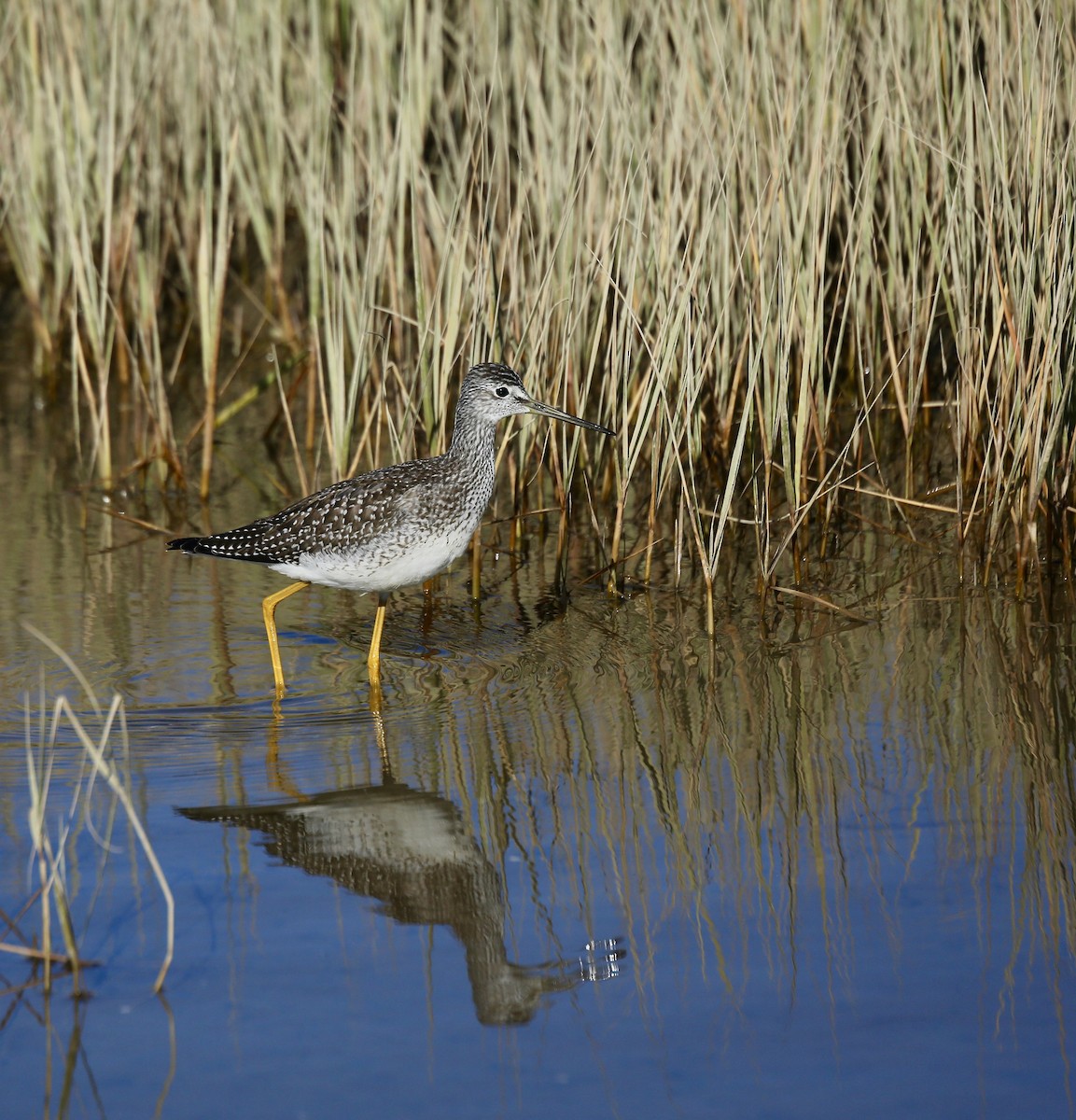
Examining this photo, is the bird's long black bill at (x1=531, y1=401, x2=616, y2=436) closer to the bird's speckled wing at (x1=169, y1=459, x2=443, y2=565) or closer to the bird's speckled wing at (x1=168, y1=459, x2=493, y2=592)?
the bird's speckled wing at (x1=168, y1=459, x2=493, y2=592)

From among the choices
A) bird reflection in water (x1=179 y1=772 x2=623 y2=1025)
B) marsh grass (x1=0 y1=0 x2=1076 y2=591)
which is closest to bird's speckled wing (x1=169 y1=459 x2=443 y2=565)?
marsh grass (x1=0 y1=0 x2=1076 y2=591)

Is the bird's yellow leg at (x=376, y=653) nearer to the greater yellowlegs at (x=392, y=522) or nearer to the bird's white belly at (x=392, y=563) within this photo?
the greater yellowlegs at (x=392, y=522)

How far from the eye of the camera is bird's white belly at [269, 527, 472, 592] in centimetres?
685

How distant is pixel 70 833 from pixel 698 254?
12.8ft

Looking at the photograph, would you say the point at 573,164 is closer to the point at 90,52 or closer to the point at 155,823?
the point at 155,823

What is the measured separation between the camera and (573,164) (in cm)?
755

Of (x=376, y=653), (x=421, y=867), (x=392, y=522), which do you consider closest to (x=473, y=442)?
(x=392, y=522)

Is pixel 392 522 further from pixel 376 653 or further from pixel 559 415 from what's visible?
pixel 559 415

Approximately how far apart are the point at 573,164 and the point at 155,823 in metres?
3.98

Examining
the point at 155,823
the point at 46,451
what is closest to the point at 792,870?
the point at 155,823

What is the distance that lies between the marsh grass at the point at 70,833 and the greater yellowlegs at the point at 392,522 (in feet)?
3.40

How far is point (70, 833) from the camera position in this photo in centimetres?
529

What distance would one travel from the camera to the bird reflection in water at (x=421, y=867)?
4402mm

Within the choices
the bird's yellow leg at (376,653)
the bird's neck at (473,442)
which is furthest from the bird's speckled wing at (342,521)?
the bird's yellow leg at (376,653)
